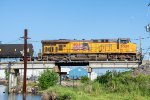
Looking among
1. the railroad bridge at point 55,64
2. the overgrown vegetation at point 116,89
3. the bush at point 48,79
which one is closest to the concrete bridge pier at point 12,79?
the railroad bridge at point 55,64

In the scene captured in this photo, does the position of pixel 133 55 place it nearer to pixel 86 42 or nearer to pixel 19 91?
pixel 86 42

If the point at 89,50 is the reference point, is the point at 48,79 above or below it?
below

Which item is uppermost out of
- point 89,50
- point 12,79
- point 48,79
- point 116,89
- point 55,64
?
point 89,50

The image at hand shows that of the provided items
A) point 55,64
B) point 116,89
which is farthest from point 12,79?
point 116,89

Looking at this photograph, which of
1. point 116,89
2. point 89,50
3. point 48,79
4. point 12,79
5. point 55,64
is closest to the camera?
point 116,89

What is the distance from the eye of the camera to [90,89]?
30.5 m

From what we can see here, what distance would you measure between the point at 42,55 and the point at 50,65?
4400 mm

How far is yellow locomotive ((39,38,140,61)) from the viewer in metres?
73.6

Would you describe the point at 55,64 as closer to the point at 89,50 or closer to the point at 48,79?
the point at 89,50

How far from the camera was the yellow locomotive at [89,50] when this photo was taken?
241 feet

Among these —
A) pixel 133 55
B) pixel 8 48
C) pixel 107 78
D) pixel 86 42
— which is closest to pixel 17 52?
pixel 8 48

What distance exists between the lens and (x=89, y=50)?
244ft

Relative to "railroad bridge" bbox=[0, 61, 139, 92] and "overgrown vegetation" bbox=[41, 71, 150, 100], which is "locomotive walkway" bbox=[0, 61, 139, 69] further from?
"overgrown vegetation" bbox=[41, 71, 150, 100]

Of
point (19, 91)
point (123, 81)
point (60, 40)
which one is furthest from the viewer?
point (60, 40)
